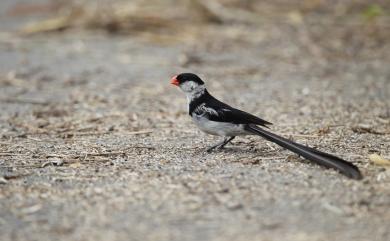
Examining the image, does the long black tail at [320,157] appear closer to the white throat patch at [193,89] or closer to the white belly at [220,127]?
the white belly at [220,127]

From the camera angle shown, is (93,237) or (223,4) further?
(223,4)

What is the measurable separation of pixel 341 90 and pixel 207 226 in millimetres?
4102

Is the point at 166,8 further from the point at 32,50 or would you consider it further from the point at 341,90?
the point at 341,90

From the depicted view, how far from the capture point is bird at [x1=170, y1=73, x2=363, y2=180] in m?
4.39

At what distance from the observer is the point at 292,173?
13.4ft

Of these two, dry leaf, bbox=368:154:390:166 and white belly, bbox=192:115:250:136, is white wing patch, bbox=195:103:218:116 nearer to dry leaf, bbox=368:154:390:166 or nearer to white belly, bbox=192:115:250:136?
white belly, bbox=192:115:250:136

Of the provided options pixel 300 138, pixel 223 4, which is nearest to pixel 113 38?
pixel 223 4

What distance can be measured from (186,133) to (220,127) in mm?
836

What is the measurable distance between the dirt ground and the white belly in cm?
15

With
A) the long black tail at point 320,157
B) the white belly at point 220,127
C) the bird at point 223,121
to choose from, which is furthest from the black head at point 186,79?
the long black tail at point 320,157

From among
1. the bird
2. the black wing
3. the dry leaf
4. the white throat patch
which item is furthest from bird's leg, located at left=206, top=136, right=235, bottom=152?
the dry leaf

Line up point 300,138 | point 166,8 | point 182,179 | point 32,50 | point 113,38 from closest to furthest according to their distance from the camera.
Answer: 1. point 182,179
2. point 300,138
3. point 32,50
4. point 113,38
5. point 166,8

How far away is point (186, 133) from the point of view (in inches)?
220

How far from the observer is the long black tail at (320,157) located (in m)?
3.91
